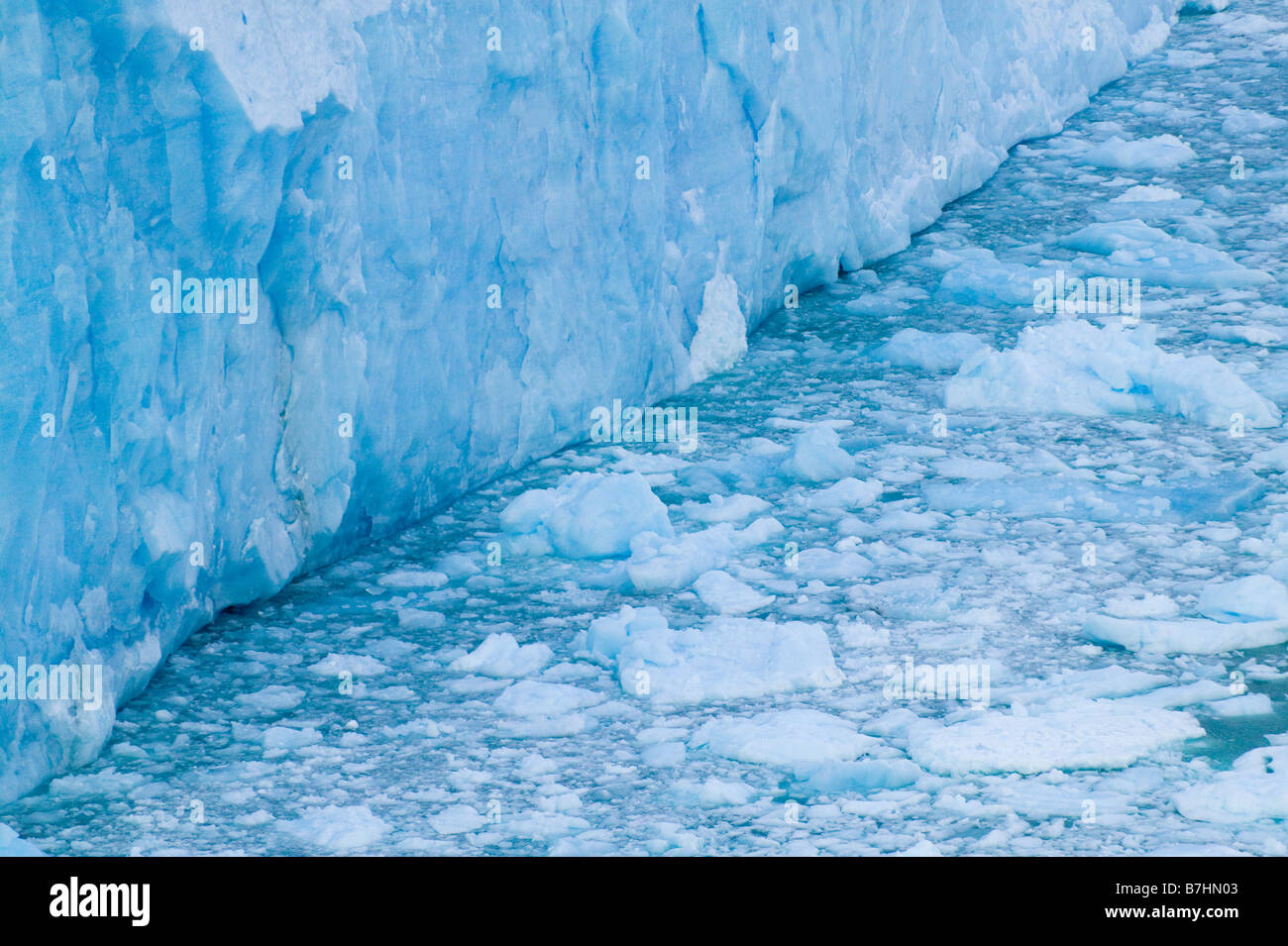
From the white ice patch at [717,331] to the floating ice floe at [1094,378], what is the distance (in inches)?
38.5

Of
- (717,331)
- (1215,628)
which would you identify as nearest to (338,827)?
(1215,628)

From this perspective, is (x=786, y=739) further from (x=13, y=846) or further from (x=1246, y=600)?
(x=13, y=846)

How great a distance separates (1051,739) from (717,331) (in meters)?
3.19

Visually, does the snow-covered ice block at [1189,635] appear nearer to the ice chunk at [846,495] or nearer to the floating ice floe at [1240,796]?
the floating ice floe at [1240,796]

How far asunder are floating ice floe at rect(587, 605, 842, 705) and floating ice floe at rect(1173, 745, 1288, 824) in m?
1.04

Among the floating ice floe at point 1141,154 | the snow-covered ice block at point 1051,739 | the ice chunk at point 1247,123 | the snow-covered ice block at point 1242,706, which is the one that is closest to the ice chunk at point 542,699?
the snow-covered ice block at point 1051,739

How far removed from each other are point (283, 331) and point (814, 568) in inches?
70.5

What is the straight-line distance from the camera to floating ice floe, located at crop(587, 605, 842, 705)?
15.0 ft

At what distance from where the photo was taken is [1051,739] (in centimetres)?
419

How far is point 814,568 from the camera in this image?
5293 mm

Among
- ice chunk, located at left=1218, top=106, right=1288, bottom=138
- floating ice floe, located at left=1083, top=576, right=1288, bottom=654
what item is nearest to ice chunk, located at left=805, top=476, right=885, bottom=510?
floating ice floe, located at left=1083, top=576, right=1288, bottom=654

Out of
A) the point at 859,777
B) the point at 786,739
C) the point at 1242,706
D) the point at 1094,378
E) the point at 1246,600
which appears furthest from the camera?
the point at 1094,378

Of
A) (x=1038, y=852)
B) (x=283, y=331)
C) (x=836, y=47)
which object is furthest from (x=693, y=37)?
(x=1038, y=852)

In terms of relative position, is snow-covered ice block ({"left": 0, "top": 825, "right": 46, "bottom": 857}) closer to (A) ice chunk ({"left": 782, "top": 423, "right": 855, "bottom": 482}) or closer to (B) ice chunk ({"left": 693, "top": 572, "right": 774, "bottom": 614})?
(B) ice chunk ({"left": 693, "top": 572, "right": 774, "bottom": 614})
